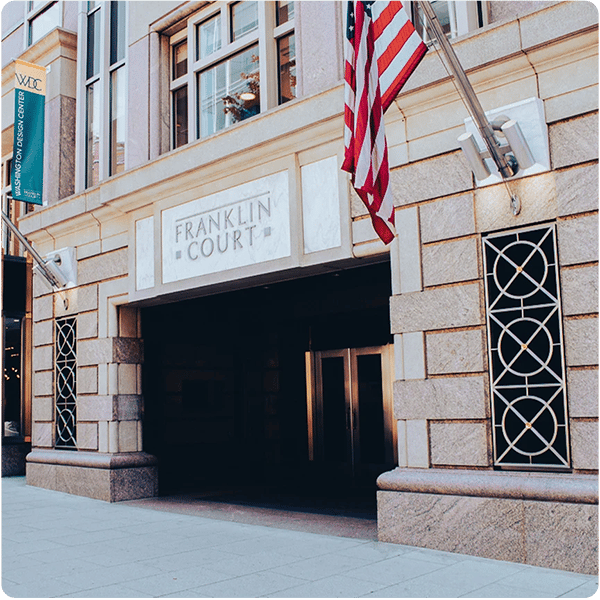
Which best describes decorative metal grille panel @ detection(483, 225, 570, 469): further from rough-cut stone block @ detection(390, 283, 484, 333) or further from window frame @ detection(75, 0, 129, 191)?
A: window frame @ detection(75, 0, 129, 191)

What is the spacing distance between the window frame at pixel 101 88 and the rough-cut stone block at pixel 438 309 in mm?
6572

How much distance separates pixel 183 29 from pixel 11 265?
736cm

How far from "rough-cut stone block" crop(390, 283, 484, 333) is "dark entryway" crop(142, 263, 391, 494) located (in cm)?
485

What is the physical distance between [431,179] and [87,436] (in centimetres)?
805

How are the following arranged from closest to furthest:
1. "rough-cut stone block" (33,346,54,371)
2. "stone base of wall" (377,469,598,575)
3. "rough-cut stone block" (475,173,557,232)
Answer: "stone base of wall" (377,469,598,575)
"rough-cut stone block" (475,173,557,232)
"rough-cut stone block" (33,346,54,371)

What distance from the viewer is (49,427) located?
14055 mm

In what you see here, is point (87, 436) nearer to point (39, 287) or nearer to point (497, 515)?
point (39, 287)

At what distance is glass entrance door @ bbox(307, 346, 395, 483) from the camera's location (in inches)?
538

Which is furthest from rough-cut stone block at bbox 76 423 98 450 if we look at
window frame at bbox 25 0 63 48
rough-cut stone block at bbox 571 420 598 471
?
rough-cut stone block at bbox 571 420 598 471

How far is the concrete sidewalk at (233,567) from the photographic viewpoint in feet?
20.9

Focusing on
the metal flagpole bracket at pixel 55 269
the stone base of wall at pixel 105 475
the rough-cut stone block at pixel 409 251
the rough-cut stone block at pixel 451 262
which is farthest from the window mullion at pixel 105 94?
the rough-cut stone block at pixel 451 262

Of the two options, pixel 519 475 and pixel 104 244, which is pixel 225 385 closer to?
pixel 104 244

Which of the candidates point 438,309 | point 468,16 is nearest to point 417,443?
point 438,309

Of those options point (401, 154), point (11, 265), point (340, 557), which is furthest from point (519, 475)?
point (11, 265)
